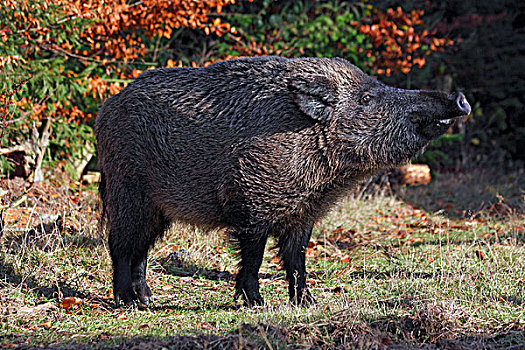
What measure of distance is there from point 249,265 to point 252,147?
3.08 ft

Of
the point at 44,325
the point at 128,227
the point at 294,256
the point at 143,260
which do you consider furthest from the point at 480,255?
the point at 44,325

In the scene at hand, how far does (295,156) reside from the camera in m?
Answer: 4.57

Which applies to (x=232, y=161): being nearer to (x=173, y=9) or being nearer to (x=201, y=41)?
(x=173, y=9)

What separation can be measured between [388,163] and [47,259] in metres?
3.22

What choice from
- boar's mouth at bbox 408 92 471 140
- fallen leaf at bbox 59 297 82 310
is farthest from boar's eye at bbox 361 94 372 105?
fallen leaf at bbox 59 297 82 310

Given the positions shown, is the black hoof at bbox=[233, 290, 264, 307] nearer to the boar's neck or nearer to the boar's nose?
the boar's neck

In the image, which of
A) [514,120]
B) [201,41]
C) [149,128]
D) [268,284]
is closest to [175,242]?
[268,284]

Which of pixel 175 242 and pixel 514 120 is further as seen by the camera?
pixel 514 120

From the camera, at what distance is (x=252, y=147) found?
15.2ft

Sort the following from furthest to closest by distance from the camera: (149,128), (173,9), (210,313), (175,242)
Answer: (173,9)
(175,242)
(149,128)
(210,313)

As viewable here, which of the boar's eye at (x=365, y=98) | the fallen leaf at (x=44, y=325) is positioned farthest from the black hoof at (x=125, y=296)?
the boar's eye at (x=365, y=98)

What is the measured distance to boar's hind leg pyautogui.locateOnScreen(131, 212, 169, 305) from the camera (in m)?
5.20

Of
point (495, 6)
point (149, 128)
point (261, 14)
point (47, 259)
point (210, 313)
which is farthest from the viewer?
point (495, 6)

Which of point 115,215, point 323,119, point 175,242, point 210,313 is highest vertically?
point 323,119
